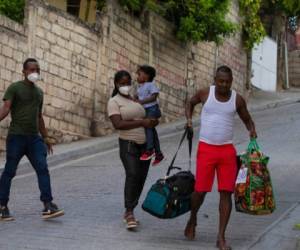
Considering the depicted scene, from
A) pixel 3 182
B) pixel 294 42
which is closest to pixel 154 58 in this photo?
pixel 3 182

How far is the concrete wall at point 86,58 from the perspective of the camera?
1399 centimetres

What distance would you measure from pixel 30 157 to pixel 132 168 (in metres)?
1.21

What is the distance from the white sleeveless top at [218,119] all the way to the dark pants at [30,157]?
80.1 inches

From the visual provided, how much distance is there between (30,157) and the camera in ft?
25.2

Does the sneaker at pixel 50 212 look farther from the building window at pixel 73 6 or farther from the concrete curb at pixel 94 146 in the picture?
the building window at pixel 73 6

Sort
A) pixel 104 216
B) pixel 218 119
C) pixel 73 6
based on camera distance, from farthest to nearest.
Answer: pixel 73 6
pixel 104 216
pixel 218 119

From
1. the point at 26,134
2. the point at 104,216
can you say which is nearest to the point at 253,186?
the point at 104,216

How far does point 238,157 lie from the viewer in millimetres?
A: 6508

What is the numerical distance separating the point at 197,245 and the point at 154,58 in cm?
1314

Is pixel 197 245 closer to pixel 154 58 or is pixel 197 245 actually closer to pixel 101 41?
pixel 101 41

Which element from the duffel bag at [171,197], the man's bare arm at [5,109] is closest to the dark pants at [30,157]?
the man's bare arm at [5,109]

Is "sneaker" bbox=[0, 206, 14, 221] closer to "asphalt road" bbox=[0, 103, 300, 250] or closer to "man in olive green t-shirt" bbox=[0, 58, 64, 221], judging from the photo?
"man in olive green t-shirt" bbox=[0, 58, 64, 221]

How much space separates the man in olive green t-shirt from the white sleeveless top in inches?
80.8

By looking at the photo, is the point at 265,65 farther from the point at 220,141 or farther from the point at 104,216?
the point at 220,141
